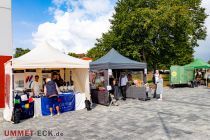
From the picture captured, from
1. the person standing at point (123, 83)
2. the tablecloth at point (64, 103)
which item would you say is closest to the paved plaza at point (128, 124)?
the tablecloth at point (64, 103)

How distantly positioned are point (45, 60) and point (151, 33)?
2183 centimetres

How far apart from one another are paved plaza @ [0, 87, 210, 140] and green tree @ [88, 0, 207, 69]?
2047 centimetres

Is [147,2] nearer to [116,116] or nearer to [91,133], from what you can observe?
[116,116]

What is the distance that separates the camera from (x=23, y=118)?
475 inches

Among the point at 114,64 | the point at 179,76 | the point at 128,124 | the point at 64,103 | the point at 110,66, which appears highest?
the point at 114,64

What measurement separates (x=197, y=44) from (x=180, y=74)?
16177mm

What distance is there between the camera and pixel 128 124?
1020 centimetres

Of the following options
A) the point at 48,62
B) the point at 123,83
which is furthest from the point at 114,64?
the point at 48,62

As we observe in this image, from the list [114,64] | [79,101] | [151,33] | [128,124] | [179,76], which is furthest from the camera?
[151,33]

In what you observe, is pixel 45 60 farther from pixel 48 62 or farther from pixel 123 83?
pixel 123 83

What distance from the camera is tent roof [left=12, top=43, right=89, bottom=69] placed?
12.1 m

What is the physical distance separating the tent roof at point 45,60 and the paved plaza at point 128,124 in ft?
7.27

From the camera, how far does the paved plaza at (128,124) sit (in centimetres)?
856

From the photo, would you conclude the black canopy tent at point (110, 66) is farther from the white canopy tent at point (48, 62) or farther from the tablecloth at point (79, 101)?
the tablecloth at point (79, 101)
